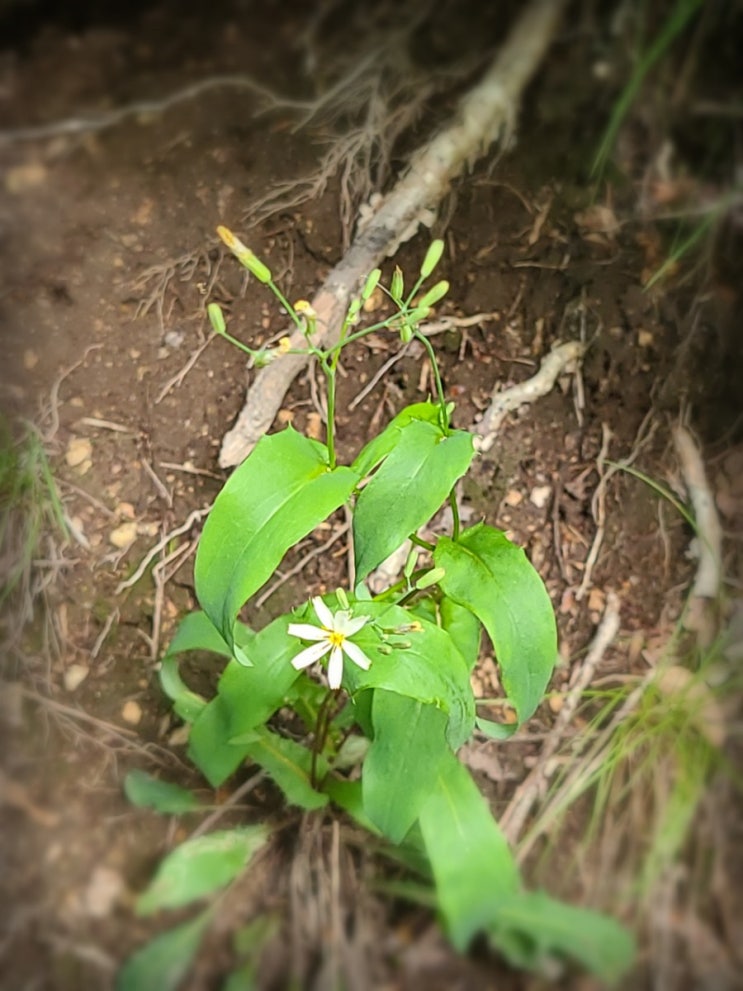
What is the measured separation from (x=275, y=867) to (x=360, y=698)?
8.0 inches

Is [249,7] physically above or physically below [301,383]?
above

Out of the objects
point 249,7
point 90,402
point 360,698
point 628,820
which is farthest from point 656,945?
point 249,7

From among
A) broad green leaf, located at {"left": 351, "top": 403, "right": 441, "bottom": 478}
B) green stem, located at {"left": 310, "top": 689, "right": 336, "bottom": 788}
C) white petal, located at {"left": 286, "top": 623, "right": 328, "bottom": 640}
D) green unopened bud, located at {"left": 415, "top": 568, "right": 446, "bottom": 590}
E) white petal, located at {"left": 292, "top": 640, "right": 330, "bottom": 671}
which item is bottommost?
green stem, located at {"left": 310, "top": 689, "right": 336, "bottom": 788}

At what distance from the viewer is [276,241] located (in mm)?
1114

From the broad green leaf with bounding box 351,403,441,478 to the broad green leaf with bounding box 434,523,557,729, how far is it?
105 millimetres

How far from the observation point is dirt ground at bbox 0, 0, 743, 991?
3.27 feet

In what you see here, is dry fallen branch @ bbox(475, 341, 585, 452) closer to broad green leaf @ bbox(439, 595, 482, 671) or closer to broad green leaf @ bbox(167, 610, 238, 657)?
broad green leaf @ bbox(439, 595, 482, 671)

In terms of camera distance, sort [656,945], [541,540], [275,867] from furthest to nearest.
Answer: [541,540] < [275,867] < [656,945]

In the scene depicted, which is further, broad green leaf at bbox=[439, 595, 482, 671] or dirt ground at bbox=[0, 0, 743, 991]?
dirt ground at bbox=[0, 0, 743, 991]

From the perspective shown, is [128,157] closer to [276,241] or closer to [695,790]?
[276,241]

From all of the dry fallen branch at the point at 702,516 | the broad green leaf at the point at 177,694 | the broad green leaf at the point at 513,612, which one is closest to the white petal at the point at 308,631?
the broad green leaf at the point at 513,612

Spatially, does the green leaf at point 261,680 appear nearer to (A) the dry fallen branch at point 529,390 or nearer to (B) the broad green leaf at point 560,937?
(B) the broad green leaf at point 560,937

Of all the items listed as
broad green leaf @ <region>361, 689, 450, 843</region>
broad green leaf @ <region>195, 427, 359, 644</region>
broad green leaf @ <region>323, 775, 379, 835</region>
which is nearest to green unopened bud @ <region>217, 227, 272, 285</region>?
broad green leaf @ <region>195, 427, 359, 644</region>

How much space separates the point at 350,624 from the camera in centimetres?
71
